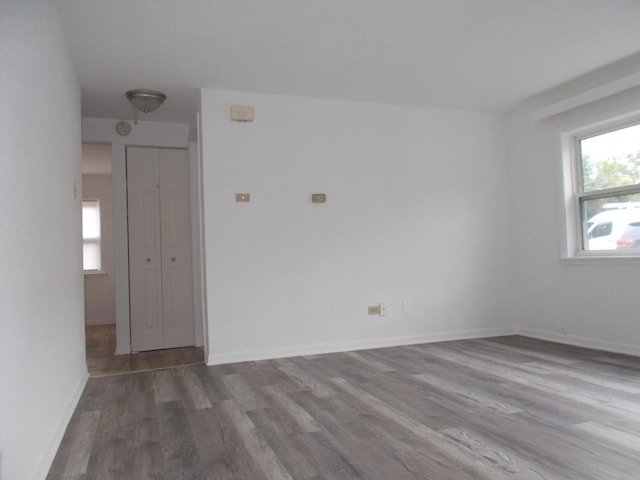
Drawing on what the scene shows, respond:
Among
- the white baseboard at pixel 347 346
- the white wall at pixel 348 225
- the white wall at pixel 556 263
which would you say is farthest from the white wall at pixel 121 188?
the white wall at pixel 556 263

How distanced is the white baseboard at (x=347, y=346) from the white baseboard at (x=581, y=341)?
209 mm

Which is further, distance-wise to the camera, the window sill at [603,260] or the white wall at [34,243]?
the window sill at [603,260]

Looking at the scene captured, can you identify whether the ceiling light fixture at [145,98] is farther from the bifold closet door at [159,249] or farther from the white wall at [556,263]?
the white wall at [556,263]

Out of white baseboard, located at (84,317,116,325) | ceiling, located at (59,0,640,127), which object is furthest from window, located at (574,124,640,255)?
white baseboard, located at (84,317,116,325)

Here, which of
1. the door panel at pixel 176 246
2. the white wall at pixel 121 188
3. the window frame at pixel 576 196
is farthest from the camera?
the door panel at pixel 176 246

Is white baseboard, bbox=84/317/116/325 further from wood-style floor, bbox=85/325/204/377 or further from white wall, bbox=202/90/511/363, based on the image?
white wall, bbox=202/90/511/363

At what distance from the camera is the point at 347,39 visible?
3.25 meters

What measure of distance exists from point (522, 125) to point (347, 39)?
2632 mm

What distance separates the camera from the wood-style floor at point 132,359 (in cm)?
410

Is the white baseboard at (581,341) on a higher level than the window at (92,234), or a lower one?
lower

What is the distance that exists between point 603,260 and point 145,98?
4.18 m

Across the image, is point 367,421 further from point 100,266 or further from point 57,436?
point 100,266

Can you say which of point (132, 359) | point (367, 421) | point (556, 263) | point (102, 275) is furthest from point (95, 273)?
point (556, 263)

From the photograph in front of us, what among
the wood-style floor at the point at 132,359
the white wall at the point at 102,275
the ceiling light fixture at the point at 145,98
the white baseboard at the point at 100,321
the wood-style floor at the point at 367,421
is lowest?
the white baseboard at the point at 100,321
